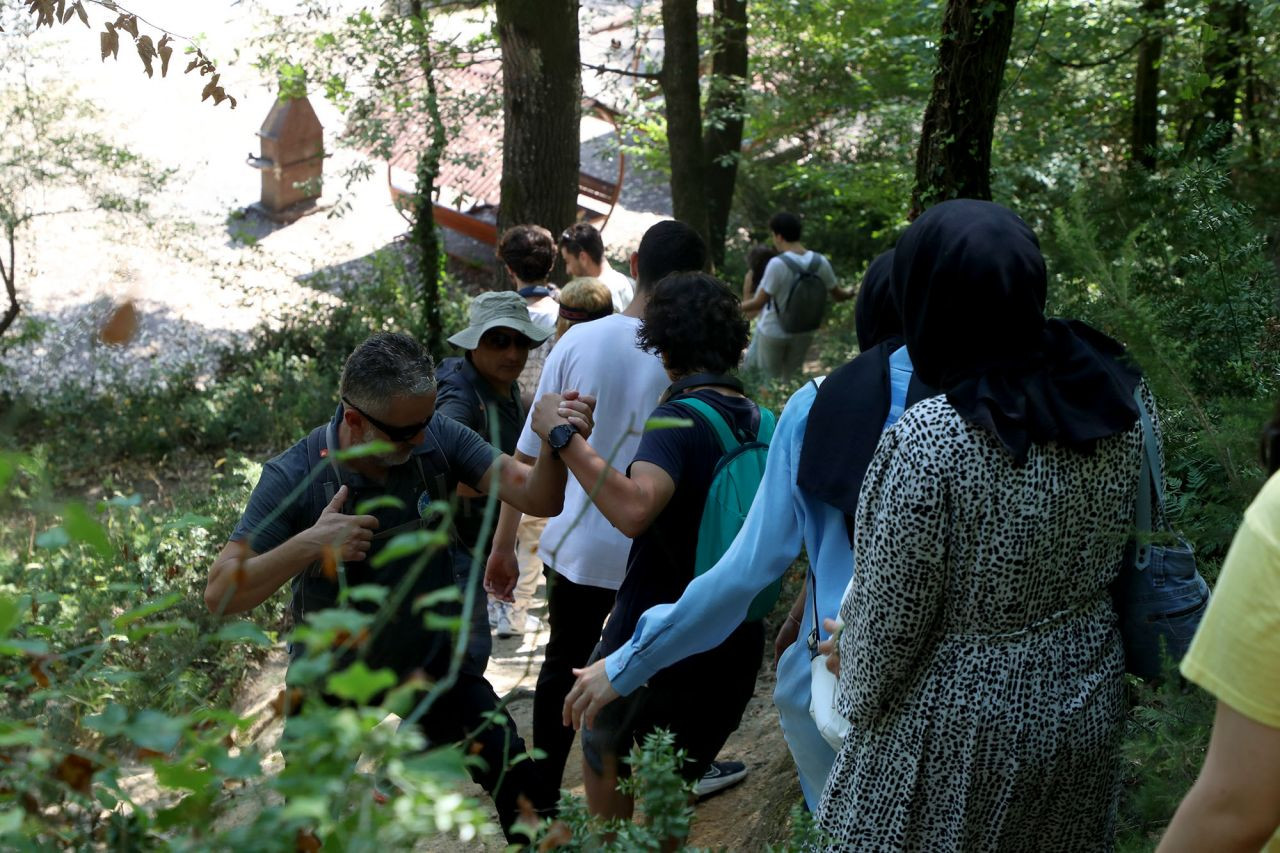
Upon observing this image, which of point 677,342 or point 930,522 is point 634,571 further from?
point 930,522

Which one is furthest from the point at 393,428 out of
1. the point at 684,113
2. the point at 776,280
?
the point at 684,113

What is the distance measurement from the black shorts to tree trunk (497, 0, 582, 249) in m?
6.13

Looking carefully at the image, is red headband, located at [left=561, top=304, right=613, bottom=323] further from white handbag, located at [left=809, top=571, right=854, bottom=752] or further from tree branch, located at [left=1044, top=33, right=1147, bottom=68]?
tree branch, located at [left=1044, top=33, right=1147, bottom=68]

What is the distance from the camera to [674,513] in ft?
11.4

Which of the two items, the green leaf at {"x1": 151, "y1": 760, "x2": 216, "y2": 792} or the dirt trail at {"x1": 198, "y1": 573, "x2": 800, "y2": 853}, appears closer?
the green leaf at {"x1": 151, "y1": 760, "x2": 216, "y2": 792}

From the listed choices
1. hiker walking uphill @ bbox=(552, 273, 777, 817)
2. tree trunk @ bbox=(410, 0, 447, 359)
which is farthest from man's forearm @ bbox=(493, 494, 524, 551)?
tree trunk @ bbox=(410, 0, 447, 359)

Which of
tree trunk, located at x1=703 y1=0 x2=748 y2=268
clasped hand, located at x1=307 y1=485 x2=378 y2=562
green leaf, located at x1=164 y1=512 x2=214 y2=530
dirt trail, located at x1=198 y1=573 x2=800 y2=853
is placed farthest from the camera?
tree trunk, located at x1=703 y1=0 x2=748 y2=268

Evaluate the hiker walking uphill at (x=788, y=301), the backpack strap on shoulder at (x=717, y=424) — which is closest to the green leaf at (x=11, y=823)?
the backpack strap on shoulder at (x=717, y=424)

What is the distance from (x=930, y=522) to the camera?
218 centimetres

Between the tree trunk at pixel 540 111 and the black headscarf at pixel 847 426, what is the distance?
6.80 metres

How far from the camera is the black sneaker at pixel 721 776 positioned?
184 inches

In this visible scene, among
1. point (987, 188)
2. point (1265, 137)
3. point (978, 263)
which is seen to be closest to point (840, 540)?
point (978, 263)

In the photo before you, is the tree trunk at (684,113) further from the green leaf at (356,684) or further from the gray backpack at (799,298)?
the green leaf at (356,684)

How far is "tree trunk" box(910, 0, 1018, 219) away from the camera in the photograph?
5.36m
